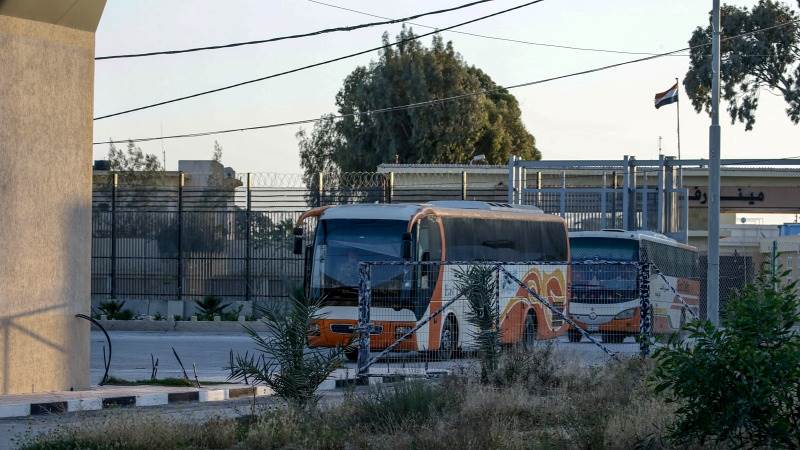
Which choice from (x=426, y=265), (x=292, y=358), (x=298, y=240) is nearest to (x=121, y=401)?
(x=292, y=358)

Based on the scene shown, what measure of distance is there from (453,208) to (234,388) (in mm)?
9770

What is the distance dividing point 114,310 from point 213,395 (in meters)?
18.7

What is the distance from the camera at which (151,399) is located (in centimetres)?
1538

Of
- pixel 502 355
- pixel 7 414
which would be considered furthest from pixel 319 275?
pixel 7 414

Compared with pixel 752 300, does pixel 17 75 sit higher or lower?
higher

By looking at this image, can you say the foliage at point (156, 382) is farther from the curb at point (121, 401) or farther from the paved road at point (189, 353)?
the curb at point (121, 401)

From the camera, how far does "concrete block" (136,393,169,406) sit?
50.3 feet

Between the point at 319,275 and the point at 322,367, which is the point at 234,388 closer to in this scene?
the point at 322,367

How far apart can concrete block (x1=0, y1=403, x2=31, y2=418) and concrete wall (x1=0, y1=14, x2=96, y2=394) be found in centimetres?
110

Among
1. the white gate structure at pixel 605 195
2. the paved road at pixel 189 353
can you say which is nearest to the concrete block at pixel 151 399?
the paved road at pixel 189 353

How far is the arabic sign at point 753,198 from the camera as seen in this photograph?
63.1 metres

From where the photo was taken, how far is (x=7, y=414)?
13938 mm

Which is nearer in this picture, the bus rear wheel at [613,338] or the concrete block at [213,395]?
the concrete block at [213,395]

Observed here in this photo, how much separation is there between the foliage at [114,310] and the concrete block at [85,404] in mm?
19336
